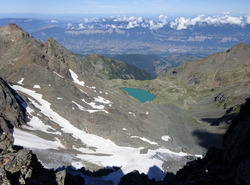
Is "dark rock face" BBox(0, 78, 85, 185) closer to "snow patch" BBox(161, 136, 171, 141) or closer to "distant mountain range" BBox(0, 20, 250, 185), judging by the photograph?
"distant mountain range" BBox(0, 20, 250, 185)

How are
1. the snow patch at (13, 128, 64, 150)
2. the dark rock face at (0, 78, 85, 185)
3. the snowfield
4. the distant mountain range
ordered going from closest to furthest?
the dark rock face at (0, 78, 85, 185) → the snow patch at (13, 128, 64, 150) → the distant mountain range → the snowfield

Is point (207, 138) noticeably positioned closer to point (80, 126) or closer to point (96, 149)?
point (96, 149)

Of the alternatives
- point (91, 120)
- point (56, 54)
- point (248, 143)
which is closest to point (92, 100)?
point (91, 120)

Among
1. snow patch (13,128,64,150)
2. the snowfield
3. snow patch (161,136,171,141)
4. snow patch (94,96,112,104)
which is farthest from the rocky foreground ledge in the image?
snow patch (94,96,112,104)

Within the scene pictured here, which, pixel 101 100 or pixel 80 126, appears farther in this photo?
pixel 101 100

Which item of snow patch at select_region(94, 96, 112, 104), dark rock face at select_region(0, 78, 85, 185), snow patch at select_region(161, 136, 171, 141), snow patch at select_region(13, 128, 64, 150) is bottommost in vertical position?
snow patch at select_region(161, 136, 171, 141)

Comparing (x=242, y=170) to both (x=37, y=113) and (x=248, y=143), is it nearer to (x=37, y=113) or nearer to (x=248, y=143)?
(x=248, y=143)

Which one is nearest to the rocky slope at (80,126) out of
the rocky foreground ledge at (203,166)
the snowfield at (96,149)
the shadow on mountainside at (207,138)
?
the snowfield at (96,149)

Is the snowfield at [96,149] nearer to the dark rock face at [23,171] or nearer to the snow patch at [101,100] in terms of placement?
the dark rock face at [23,171]

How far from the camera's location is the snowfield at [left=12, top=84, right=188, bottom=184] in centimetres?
6281

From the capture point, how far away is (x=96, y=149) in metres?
77.6

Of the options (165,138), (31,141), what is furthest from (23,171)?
(165,138)

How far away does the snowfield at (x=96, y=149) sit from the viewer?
62.8m

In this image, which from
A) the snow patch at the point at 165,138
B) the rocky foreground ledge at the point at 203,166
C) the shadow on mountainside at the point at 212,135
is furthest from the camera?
the snow patch at the point at 165,138
